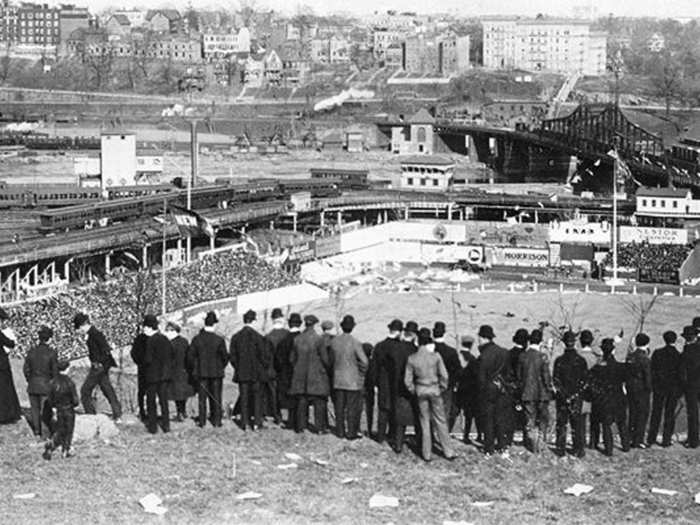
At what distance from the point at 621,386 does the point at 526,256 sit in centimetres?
2953

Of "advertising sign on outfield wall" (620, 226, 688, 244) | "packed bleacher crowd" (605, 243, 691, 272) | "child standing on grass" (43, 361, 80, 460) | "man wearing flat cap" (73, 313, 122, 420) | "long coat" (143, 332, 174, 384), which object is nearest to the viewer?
"child standing on grass" (43, 361, 80, 460)

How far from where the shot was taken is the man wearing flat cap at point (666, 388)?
12.6 m

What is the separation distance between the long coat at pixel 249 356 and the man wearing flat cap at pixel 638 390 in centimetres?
341

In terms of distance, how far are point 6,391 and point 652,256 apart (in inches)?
1200

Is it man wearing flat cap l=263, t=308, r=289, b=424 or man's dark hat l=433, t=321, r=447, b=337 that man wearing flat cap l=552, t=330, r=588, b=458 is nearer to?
man's dark hat l=433, t=321, r=447, b=337

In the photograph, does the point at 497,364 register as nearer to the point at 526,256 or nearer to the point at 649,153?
the point at 526,256

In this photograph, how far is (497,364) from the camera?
12.1 metres

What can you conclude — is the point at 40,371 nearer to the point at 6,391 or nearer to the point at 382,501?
the point at 6,391

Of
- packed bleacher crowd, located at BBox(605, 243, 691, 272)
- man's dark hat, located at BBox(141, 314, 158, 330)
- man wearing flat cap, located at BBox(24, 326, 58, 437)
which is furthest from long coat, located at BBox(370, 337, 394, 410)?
Answer: packed bleacher crowd, located at BBox(605, 243, 691, 272)

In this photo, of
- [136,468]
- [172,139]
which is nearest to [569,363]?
[136,468]

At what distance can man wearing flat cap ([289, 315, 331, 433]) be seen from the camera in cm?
1263

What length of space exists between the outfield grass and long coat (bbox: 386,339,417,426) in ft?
1.20

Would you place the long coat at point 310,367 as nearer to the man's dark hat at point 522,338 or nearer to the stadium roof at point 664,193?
the man's dark hat at point 522,338

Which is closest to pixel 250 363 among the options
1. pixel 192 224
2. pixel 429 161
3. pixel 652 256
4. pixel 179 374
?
pixel 179 374
